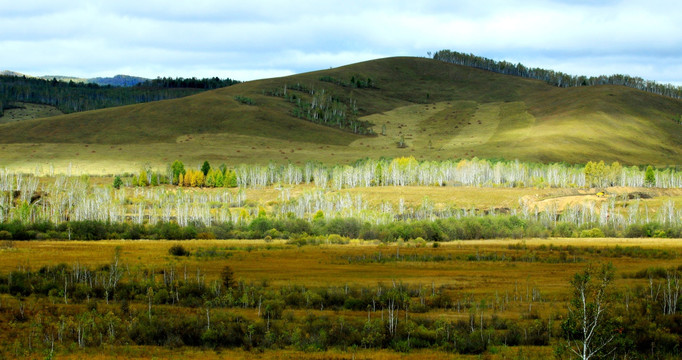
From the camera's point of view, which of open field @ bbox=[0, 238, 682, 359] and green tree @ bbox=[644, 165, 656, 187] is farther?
green tree @ bbox=[644, 165, 656, 187]

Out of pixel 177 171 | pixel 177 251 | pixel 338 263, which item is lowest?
pixel 338 263

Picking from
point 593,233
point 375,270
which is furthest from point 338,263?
point 593,233

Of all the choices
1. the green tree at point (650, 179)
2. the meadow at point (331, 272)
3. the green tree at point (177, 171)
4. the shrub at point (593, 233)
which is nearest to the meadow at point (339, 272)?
the meadow at point (331, 272)

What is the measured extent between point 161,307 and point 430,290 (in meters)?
19.6

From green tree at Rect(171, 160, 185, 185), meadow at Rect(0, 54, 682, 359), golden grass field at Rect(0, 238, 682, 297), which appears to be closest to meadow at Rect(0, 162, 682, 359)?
meadow at Rect(0, 54, 682, 359)

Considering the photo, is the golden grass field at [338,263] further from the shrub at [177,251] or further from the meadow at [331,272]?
the shrub at [177,251]

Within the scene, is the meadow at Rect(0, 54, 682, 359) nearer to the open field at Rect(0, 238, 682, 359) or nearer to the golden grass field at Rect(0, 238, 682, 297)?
the open field at Rect(0, 238, 682, 359)

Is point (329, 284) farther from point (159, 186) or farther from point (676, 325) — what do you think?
point (159, 186)

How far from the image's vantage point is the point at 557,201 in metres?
134

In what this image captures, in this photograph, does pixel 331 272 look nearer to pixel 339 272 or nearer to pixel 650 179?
pixel 339 272

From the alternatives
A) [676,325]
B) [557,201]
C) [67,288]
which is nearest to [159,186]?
[557,201]

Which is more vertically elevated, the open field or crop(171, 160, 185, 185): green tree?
crop(171, 160, 185, 185): green tree

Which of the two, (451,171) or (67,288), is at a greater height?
(451,171)

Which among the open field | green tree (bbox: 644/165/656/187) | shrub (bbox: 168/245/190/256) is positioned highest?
green tree (bbox: 644/165/656/187)
